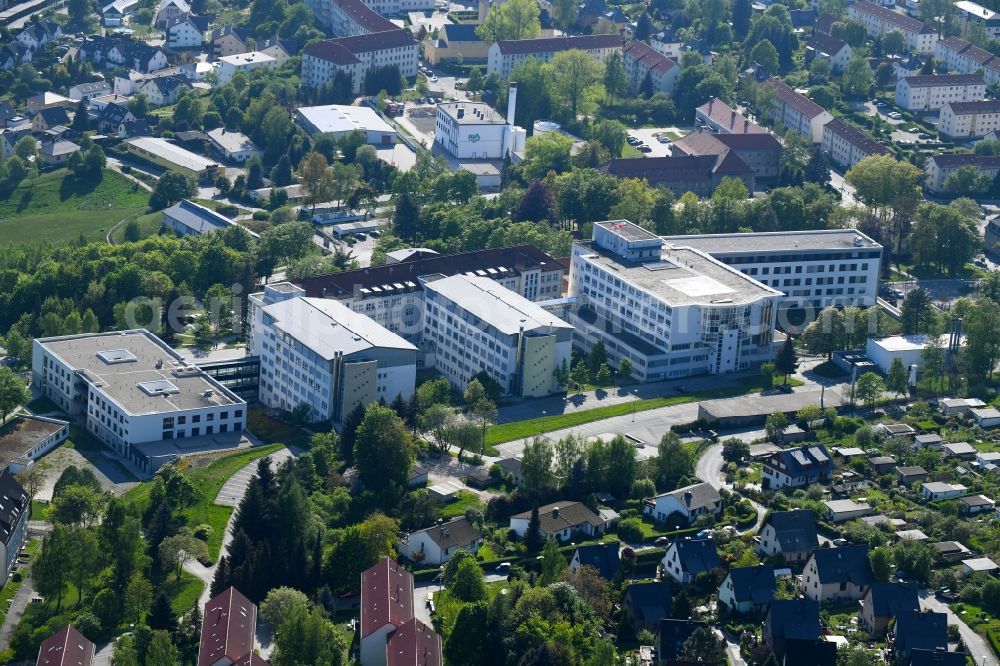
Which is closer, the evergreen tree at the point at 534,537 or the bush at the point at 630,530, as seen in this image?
the evergreen tree at the point at 534,537

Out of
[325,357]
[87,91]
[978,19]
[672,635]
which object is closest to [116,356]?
[325,357]

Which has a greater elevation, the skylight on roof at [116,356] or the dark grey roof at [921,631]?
the dark grey roof at [921,631]

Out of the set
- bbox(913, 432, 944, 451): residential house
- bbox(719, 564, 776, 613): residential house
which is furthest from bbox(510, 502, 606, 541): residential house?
bbox(913, 432, 944, 451): residential house

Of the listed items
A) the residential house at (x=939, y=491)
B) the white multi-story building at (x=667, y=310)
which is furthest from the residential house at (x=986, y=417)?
the white multi-story building at (x=667, y=310)

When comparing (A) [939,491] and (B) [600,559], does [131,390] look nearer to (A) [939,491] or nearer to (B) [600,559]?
(B) [600,559]

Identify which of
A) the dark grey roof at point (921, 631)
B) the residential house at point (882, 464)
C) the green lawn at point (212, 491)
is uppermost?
the dark grey roof at point (921, 631)

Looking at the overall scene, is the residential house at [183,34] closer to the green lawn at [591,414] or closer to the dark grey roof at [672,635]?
the green lawn at [591,414]

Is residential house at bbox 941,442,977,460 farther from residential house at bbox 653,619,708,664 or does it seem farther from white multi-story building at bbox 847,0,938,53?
white multi-story building at bbox 847,0,938,53

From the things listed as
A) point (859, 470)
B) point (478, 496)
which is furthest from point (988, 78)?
point (478, 496)
